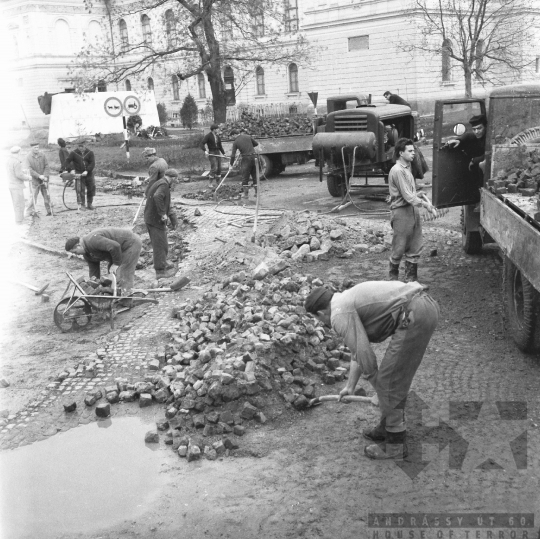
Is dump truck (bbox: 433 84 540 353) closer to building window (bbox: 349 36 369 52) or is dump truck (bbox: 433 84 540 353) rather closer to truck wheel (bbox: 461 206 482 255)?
truck wheel (bbox: 461 206 482 255)

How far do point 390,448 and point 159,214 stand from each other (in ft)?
19.5

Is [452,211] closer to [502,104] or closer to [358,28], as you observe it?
[502,104]

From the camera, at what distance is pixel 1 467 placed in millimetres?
5289

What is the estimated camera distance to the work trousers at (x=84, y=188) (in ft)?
55.0

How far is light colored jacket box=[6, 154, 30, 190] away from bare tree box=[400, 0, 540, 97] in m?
15.6

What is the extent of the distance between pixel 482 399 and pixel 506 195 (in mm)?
2203

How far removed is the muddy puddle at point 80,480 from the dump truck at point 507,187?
3.35 m

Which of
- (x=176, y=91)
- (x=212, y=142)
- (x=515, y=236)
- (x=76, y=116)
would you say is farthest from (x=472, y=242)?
(x=176, y=91)

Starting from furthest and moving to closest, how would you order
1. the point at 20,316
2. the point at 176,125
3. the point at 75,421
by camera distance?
the point at 176,125
the point at 20,316
the point at 75,421

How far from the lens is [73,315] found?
328 inches

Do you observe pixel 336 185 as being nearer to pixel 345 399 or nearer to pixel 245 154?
pixel 245 154

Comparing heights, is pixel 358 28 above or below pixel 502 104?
above

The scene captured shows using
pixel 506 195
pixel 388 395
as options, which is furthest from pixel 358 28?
pixel 388 395

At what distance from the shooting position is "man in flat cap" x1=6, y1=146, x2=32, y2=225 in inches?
610
